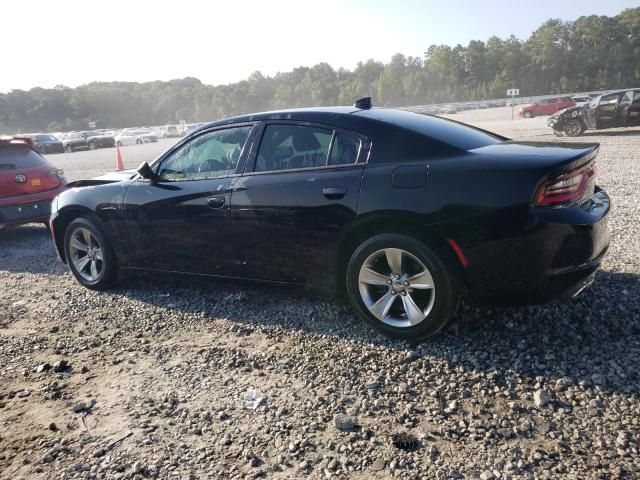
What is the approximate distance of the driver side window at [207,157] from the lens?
4.29m

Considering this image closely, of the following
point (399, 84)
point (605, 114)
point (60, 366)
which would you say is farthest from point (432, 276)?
point (399, 84)

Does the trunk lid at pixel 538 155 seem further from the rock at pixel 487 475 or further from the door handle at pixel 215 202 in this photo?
the door handle at pixel 215 202

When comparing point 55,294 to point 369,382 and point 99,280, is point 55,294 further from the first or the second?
point 369,382

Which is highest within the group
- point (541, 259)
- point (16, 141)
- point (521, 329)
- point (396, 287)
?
point (16, 141)

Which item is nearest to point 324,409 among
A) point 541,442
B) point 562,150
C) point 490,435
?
point 490,435

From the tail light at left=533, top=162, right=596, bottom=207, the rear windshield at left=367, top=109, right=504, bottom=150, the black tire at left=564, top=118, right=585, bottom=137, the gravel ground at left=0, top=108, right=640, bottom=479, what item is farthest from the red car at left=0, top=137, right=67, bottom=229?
the black tire at left=564, top=118, right=585, bottom=137

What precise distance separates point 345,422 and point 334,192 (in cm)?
163

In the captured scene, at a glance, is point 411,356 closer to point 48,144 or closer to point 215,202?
point 215,202

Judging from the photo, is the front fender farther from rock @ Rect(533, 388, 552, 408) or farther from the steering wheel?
rock @ Rect(533, 388, 552, 408)

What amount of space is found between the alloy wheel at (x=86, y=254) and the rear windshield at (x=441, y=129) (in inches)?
126

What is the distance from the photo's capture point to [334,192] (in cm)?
362

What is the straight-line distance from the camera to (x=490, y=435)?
2.49 meters

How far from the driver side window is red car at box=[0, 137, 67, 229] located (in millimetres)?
4149

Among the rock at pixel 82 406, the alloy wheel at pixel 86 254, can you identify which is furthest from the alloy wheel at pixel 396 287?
the alloy wheel at pixel 86 254
